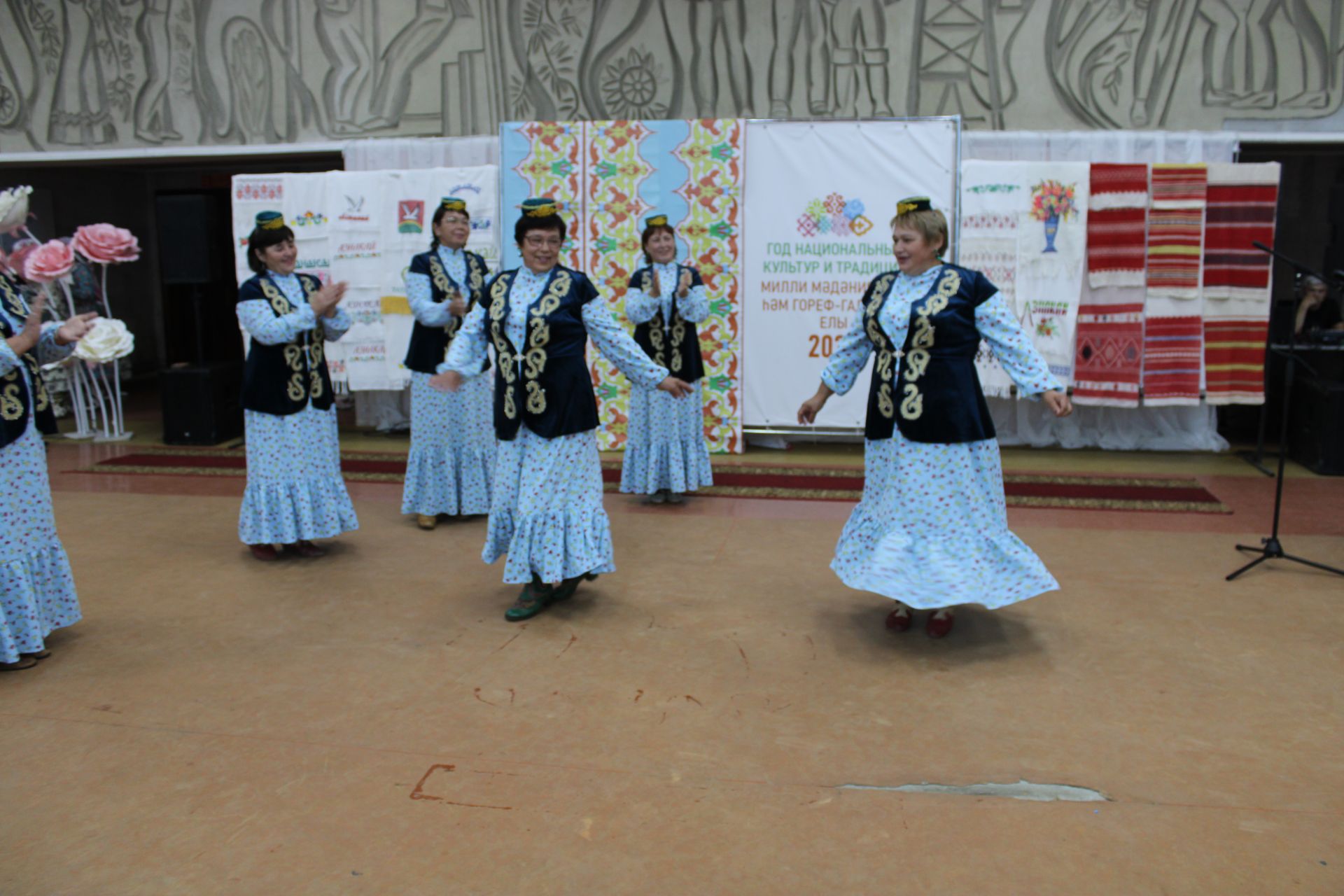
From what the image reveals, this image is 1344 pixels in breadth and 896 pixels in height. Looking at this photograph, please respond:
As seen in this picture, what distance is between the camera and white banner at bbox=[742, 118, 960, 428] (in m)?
7.34

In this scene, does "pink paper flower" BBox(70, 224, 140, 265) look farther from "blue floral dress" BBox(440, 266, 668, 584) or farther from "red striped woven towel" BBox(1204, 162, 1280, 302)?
"red striped woven towel" BBox(1204, 162, 1280, 302)

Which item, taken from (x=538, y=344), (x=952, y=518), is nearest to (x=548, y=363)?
(x=538, y=344)

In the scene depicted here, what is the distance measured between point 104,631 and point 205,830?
1.81 m

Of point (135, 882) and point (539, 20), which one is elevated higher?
point (539, 20)

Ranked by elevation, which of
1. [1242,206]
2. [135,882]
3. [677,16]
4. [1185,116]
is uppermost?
[677,16]

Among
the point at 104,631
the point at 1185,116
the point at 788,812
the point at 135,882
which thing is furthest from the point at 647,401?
the point at 1185,116

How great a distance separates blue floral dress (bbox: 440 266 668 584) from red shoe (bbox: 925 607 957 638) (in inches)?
49.1

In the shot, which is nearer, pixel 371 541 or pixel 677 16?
pixel 371 541

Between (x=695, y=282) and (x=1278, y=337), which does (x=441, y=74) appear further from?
(x=1278, y=337)

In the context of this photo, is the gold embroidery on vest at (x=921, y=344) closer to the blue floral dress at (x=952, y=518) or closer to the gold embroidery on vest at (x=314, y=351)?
the blue floral dress at (x=952, y=518)

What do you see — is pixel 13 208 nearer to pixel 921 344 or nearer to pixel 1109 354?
pixel 921 344

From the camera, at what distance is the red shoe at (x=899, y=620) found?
4152mm

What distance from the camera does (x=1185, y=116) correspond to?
7898mm

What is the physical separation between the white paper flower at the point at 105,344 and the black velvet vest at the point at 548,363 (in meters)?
4.96
